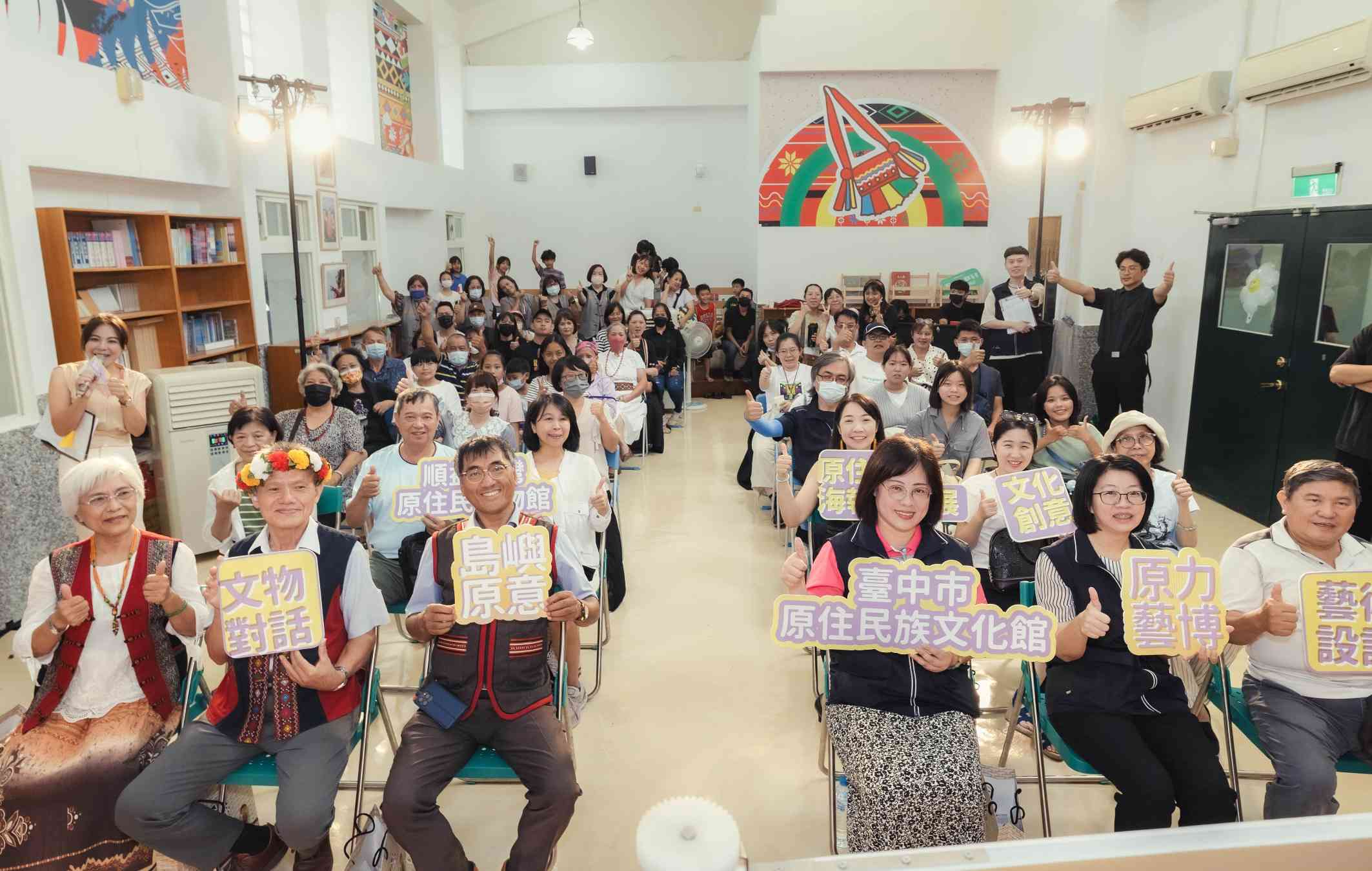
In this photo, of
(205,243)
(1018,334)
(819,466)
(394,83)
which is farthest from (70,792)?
(394,83)

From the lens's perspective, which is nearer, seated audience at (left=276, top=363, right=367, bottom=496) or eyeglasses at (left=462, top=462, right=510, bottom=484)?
eyeglasses at (left=462, top=462, right=510, bottom=484)

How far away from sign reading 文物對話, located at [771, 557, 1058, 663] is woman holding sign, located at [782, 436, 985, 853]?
7 centimetres

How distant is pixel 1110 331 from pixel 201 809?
6355mm

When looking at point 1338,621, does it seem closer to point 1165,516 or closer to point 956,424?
point 1165,516

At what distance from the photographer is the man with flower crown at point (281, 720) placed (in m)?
2.22

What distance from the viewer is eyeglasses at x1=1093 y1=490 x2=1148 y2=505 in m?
2.46

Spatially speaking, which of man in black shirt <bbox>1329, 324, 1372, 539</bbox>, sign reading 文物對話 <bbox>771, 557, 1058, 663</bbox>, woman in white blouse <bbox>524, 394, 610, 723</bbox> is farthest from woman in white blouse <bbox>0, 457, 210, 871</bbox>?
man in black shirt <bbox>1329, 324, 1372, 539</bbox>

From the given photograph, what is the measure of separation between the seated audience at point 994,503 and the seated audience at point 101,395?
3796 millimetres

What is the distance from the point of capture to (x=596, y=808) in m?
2.86

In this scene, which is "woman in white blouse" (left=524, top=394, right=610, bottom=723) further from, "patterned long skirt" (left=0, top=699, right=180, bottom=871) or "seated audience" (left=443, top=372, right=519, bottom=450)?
"patterned long skirt" (left=0, top=699, right=180, bottom=871)

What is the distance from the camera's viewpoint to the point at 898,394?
4895 mm

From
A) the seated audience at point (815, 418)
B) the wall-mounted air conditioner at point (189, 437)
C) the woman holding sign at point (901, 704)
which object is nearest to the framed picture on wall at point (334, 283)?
the wall-mounted air conditioner at point (189, 437)

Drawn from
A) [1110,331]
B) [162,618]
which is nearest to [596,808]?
[162,618]

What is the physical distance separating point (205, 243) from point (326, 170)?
2.25 m
